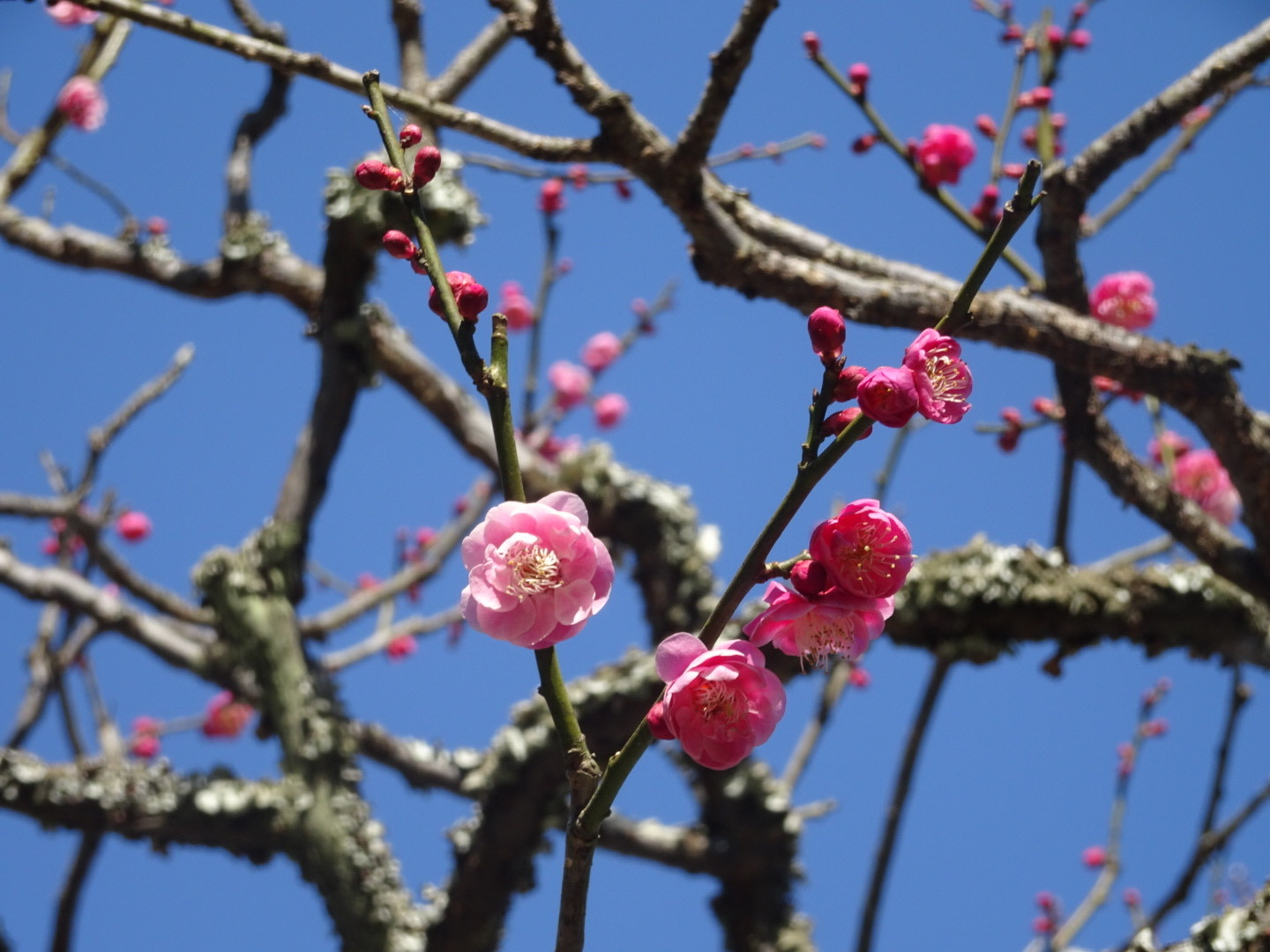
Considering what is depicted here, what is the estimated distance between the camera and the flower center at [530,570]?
2.80ft

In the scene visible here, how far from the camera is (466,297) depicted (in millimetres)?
910

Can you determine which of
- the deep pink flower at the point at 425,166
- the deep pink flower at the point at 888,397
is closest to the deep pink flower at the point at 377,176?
the deep pink flower at the point at 425,166

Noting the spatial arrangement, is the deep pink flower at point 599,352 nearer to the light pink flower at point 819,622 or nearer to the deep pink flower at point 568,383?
the deep pink flower at point 568,383

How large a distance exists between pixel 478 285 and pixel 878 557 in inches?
16.1

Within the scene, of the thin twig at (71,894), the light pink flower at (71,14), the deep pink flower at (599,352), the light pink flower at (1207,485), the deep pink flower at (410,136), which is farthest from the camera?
the deep pink flower at (599,352)

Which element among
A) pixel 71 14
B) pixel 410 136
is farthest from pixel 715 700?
pixel 71 14

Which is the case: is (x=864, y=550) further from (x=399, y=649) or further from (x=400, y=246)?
(x=399, y=649)

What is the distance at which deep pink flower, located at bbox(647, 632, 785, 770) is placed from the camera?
831mm

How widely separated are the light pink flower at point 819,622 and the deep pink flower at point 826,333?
0.19 metres

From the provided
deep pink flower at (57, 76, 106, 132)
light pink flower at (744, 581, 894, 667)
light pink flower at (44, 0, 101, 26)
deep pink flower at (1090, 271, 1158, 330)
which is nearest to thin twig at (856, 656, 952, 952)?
deep pink flower at (1090, 271, 1158, 330)

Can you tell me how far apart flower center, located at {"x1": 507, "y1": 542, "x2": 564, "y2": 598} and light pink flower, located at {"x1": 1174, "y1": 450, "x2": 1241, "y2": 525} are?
319 centimetres

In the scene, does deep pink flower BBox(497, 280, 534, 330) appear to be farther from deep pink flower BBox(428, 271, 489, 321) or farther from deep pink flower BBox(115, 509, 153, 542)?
deep pink flower BBox(428, 271, 489, 321)

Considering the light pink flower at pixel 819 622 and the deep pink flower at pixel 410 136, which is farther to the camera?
the deep pink flower at pixel 410 136

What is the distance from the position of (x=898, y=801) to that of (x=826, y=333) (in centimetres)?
224
